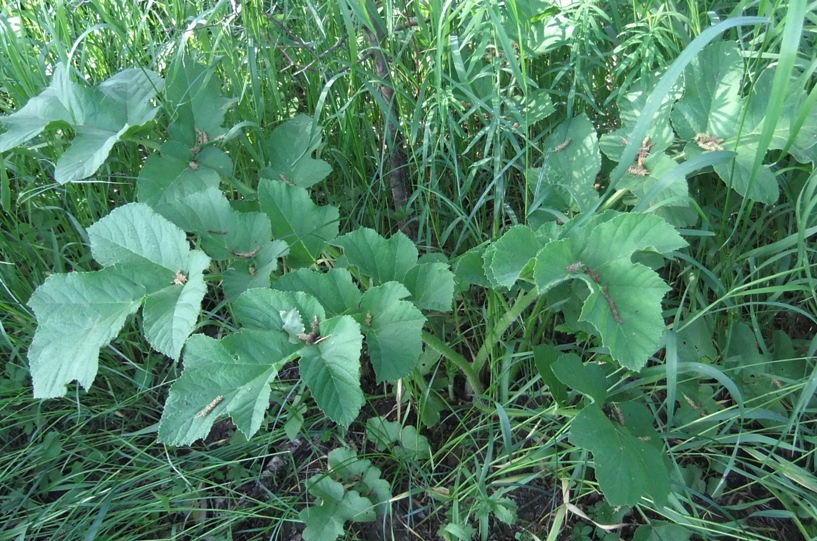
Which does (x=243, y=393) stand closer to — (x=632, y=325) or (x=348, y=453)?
(x=348, y=453)

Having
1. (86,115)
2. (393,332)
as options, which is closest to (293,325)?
(393,332)

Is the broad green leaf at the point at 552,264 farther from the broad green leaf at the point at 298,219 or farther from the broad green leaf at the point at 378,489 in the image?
the broad green leaf at the point at 378,489

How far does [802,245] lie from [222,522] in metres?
1.35

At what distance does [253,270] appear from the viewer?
3.89 ft

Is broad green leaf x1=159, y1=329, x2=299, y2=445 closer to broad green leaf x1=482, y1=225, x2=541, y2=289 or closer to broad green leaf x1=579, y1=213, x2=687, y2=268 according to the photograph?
broad green leaf x1=482, y1=225, x2=541, y2=289

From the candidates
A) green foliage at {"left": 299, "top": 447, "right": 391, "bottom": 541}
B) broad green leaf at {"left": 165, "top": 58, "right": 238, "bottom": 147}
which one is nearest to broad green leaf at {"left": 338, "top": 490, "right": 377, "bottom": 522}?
green foliage at {"left": 299, "top": 447, "right": 391, "bottom": 541}

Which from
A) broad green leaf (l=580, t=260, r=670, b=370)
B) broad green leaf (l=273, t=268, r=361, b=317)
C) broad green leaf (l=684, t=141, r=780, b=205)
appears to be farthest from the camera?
broad green leaf (l=684, t=141, r=780, b=205)

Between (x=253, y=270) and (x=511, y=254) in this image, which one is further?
(x=253, y=270)

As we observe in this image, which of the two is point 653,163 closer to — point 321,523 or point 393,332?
point 393,332

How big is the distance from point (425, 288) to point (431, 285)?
0.05 ft

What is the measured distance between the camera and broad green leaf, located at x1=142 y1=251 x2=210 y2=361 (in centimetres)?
103

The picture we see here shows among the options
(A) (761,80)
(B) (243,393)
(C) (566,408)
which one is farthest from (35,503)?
(A) (761,80)

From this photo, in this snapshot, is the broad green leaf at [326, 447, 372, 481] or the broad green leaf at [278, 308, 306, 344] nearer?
the broad green leaf at [278, 308, 306, 344]

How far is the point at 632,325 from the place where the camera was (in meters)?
0.98
